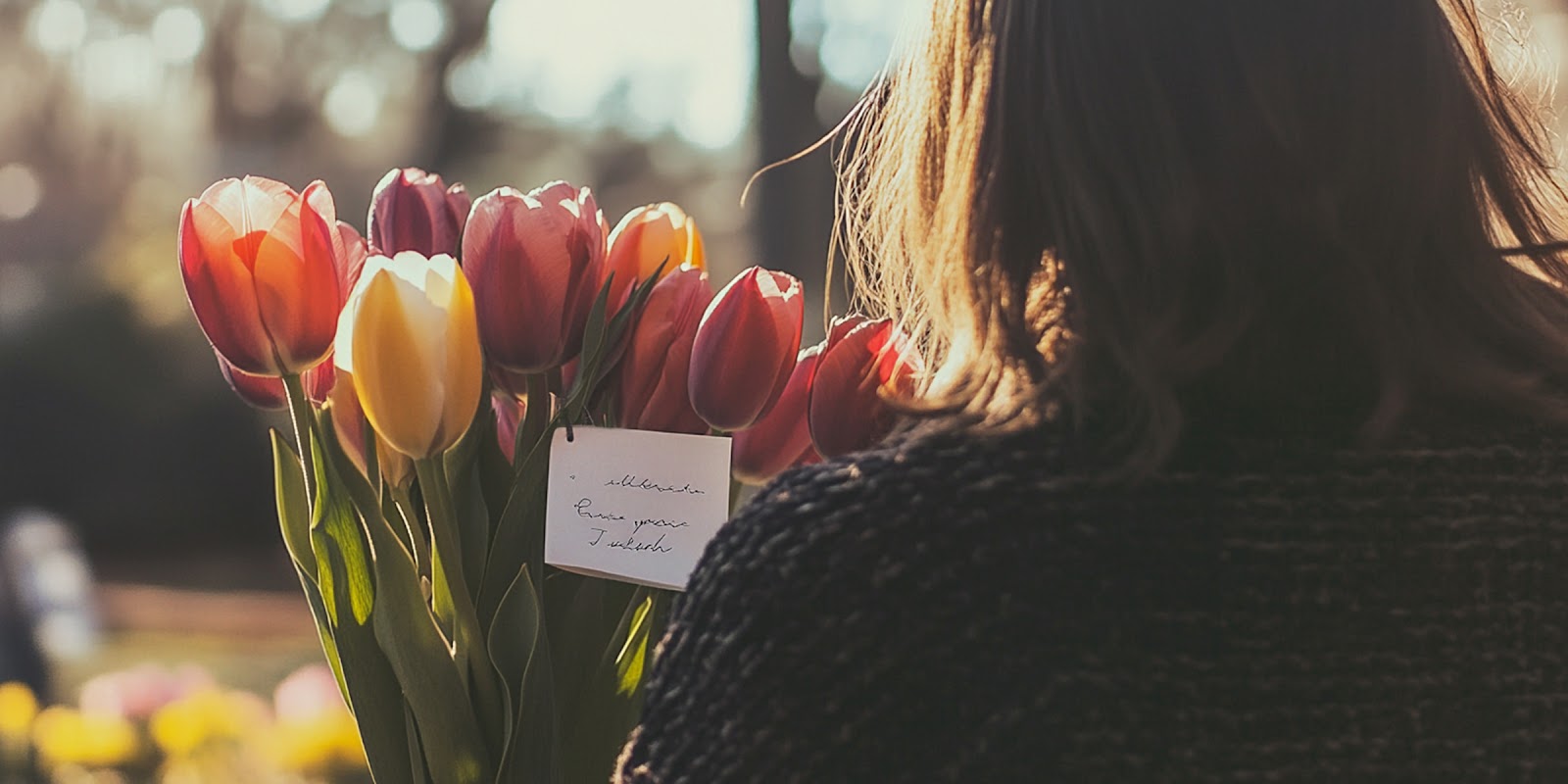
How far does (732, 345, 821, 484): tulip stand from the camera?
74 cm

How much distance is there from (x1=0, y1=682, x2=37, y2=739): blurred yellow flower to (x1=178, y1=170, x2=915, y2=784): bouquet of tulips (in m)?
0.49

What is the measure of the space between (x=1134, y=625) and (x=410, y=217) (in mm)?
403

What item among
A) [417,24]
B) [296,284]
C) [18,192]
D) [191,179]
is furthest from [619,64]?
[18,192]

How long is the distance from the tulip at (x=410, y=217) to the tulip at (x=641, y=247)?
8cm

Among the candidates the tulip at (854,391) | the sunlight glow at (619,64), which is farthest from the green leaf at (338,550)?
the sunlight glow at (619,64)

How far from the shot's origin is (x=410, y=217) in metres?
0.72

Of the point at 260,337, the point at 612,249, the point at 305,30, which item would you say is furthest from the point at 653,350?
the point at 305,30

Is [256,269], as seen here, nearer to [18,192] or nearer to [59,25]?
[59,25]

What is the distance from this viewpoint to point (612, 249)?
0.73m

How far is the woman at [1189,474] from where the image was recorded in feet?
1.69

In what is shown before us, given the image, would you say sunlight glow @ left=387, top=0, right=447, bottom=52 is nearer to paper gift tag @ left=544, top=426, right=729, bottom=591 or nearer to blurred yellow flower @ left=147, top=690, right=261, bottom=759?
blurred yellow flower @ left=147, top=690, right=261, bottom=759

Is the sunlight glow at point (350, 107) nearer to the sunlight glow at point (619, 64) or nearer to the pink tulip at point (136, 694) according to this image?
the sunlight glow at point (619, 64)

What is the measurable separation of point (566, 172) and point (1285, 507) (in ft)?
12.3

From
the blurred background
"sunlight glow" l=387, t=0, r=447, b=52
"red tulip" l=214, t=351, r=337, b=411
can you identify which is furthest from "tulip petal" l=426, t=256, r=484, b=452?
"sunlight glow" l=387, t=0, r=447, b=52
